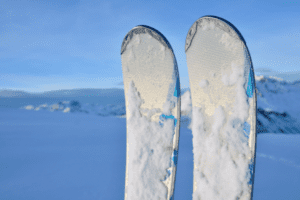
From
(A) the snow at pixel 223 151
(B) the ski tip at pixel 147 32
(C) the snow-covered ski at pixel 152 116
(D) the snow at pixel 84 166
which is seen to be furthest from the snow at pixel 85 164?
(B) the ski tip at pixel 147 32

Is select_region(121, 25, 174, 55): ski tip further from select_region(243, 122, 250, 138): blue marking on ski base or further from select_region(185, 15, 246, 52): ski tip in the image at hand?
select_region(243, 122, 250, 138): blue marking on ski base

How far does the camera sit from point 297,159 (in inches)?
126

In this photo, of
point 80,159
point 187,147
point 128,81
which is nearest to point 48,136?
point 80,159

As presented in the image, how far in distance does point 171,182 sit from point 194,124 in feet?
1.47

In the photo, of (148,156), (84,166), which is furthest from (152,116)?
(84,166)

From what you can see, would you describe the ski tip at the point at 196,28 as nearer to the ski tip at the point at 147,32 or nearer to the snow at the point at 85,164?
the ski tip at the point at 147,32

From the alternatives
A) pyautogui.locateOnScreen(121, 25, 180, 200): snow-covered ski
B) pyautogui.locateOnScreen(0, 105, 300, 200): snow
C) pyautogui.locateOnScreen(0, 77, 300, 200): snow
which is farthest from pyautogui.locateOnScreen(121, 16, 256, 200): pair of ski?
pyautogui.locateOnScreen(0, 105, 300, 200): snow

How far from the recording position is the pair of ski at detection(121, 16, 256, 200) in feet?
3.76

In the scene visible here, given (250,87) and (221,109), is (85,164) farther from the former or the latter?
(250,87)

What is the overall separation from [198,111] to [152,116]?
0.36 m

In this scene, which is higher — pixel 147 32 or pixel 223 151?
pixel 147 32

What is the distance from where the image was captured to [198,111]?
4.47 feet

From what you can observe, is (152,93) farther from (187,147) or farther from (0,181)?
(187,147)

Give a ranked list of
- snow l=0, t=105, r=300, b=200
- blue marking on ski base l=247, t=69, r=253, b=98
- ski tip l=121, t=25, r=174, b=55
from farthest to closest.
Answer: snow l=0, t=105, r=300, b=200, ski tip l=121, t=25, r=174, b=55, blue marking on ski base l=247, t=69, r=253, b=98
